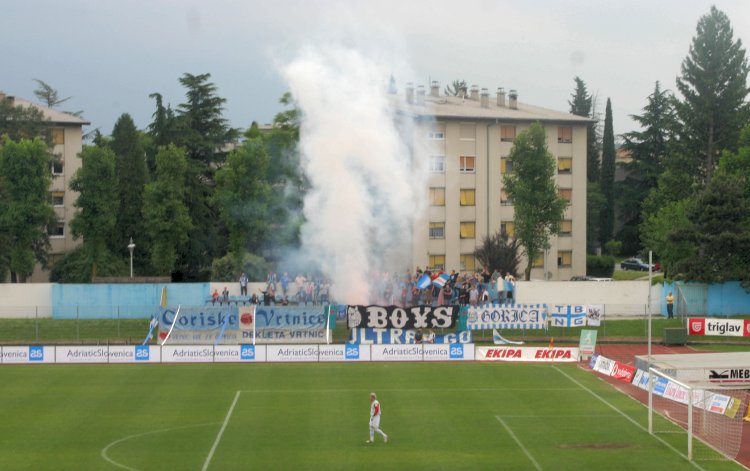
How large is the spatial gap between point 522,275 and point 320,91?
103ft

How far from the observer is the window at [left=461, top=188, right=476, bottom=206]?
85125mm

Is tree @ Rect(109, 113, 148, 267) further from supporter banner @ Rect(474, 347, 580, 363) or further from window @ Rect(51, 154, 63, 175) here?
supporter banner @ Rect(474, 347, 580, 363)

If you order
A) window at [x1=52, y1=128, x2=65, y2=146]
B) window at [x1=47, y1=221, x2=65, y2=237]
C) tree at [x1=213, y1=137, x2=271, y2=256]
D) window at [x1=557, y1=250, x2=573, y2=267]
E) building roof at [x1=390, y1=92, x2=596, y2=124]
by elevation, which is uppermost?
building roof at [x1=390, y1=92, x2=596, y2=124]

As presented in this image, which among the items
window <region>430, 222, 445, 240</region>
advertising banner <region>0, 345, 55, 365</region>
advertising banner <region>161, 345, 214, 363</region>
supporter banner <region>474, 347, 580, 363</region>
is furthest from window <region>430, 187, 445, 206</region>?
advertising banner <region>0, 345, 55, 365</region>

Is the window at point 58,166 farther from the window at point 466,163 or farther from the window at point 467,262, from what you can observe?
the window at point 467,262

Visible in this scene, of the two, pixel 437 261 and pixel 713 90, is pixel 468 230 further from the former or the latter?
pixel 713 90

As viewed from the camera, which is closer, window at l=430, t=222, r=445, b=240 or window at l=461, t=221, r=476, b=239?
window at l=430, t=222, r=445, b=240

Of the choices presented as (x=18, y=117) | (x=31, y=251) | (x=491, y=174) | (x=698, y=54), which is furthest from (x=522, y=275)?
(x=18, y=117)

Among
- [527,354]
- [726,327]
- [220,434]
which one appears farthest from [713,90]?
[220,434]

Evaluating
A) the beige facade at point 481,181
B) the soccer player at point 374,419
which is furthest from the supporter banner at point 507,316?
the soccer player at point 374,419

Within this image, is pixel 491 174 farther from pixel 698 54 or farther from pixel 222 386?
pixel 222 386

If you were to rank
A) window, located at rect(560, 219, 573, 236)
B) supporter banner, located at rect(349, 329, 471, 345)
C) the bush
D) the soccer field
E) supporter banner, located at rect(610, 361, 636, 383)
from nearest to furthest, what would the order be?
the soccer field → supporter banner, located at rect(610, 361, 636, 383) → supporter banner, located at rect(349, 329, 471, 345) → window, located at rect(560, 219, 573, 236) → the bush

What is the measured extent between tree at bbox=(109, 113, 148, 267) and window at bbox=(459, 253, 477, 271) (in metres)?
26.4

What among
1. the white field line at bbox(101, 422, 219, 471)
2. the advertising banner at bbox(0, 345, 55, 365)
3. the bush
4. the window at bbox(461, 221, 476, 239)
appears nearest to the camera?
the white field line at bbox(101, 422, 219, 471)
